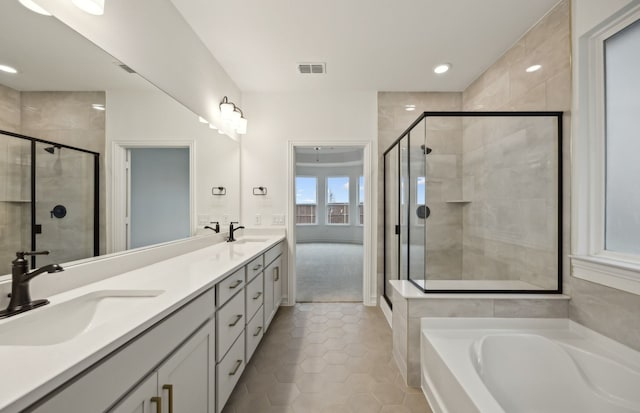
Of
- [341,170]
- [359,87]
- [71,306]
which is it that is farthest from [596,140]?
[341,170]

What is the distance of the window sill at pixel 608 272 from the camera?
139cm

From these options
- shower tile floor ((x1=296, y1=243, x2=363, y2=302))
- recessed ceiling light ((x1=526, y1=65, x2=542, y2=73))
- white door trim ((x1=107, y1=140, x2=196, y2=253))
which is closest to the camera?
white door trim ((x1=107, y1=140, x2=196, y2=253))

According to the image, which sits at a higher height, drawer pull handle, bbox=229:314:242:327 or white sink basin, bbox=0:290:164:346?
white sink basin, bbox=0:290:164:346

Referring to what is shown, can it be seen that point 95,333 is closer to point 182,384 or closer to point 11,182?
point 182,384

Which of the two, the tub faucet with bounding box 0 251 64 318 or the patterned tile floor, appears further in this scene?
the patterned tile floor

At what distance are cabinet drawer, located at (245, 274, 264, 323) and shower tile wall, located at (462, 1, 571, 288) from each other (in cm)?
182

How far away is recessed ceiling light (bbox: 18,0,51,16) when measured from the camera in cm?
103

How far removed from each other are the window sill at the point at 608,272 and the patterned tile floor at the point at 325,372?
1.29m

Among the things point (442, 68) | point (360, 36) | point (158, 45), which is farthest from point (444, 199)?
point (158, 45)

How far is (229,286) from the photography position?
62.2 inches

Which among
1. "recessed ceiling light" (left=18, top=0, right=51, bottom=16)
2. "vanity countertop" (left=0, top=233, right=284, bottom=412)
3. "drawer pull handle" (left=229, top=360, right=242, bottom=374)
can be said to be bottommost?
"drawer pull handle" (left=229, top=360, right=242, bottom=374)

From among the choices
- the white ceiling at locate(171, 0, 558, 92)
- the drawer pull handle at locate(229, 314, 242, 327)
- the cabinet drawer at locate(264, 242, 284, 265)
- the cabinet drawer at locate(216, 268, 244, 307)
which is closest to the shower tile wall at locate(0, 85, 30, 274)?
the cabinet drawer at locate(216, 268, 244, 307)

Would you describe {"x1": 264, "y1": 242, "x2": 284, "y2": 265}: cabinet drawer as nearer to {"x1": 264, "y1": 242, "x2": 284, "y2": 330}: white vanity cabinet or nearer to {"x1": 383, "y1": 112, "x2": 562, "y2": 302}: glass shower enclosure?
{"x1": 264, "y1": 242, "x2": 284, "y2": 330}: white vanity cabinet

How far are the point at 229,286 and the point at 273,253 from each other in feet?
3.81
